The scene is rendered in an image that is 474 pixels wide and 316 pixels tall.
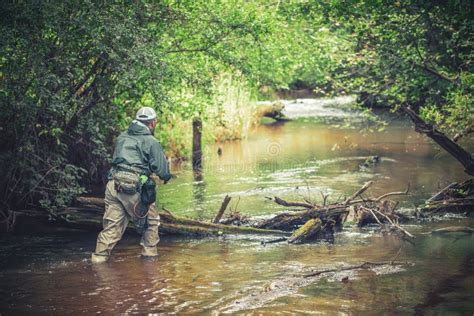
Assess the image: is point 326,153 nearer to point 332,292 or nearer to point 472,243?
point 472,243

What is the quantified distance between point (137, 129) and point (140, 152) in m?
0.33

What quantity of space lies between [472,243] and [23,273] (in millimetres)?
6462

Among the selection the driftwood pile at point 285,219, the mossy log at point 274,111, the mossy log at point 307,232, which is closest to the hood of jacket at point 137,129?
the driftwood pile at point 285,219

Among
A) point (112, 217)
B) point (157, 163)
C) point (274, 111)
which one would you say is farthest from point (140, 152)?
point (274, 111)

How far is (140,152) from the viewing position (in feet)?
33.6

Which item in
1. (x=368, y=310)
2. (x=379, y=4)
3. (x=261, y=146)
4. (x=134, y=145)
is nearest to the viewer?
(x=368, y=310)

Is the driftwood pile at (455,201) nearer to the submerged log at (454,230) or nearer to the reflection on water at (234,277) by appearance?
the reflection on water at (234,277)

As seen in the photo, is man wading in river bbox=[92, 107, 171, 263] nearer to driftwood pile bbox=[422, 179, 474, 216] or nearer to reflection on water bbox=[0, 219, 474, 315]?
reflection on water bbox=[0, 219, 474, 315]

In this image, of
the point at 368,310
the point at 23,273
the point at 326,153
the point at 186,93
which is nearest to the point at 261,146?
the point at 326,153

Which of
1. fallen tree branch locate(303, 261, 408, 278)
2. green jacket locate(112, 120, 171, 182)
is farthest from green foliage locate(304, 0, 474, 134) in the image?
green jacket locate(112, 120, 171, 182)

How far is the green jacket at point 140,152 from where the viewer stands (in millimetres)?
10203

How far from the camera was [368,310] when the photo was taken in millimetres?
7812

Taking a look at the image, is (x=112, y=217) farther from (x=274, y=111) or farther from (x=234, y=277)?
(x=274, y=111)

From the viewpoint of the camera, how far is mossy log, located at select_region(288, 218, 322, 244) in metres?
11.3
